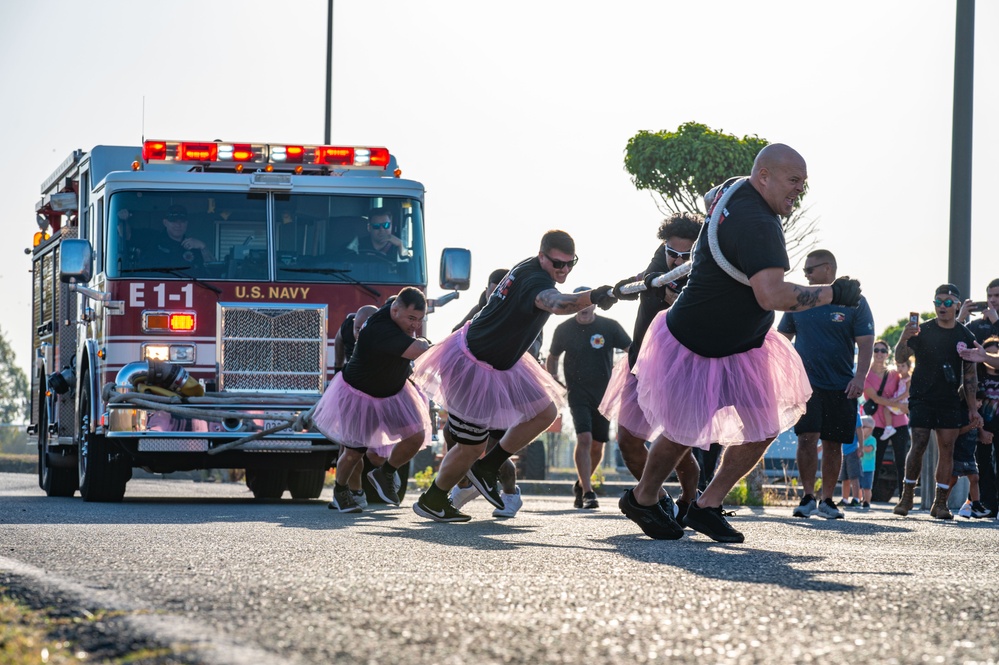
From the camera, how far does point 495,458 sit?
9.66 meters

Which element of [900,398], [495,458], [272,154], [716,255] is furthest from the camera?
[900,398]

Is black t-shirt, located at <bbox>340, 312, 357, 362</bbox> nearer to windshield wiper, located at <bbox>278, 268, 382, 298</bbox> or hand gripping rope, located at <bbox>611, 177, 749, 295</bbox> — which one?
windshield wiper, located at <bbox>278, 268, 382, 298</bbox>

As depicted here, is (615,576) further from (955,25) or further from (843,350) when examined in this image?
(955,25)

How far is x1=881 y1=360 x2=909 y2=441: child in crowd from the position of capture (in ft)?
52.6

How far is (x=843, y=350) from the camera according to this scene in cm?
1154

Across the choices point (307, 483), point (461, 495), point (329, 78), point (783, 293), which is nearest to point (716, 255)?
point (783, 293)

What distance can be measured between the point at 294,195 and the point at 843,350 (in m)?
5.15

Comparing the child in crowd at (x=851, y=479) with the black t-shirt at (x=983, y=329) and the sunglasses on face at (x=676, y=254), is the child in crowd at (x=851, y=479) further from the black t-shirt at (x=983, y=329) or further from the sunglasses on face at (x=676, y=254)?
the sunglasses on face at (x=676, y=254)

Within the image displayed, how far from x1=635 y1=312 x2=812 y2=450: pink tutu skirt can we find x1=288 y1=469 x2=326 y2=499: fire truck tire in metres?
8.21

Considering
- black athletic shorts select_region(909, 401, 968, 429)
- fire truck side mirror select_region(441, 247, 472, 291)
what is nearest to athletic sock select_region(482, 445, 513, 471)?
fire truck side mirror select_region(441, 247, 472, 291)

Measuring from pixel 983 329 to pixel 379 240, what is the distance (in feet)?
17.1

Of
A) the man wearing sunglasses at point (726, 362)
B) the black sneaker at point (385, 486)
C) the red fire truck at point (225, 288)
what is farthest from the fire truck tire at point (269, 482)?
the man wearing sunglasses at point (726, 362)

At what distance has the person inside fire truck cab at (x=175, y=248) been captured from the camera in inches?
522

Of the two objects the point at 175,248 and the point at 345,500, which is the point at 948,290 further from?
the point at 175,248
